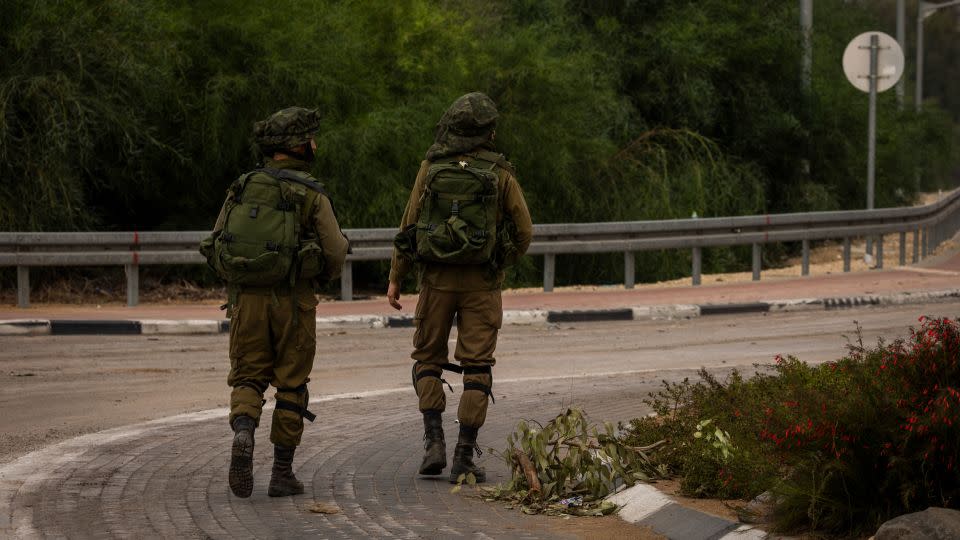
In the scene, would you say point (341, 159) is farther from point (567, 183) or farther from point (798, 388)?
point (798, 388)

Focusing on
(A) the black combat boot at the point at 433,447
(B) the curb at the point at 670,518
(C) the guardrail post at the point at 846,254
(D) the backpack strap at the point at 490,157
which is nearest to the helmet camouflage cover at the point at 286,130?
(D) the backpack strap at the point at 490,157

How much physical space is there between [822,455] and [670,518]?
93 cm

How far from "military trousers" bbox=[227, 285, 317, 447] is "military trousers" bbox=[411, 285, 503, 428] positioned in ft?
2.27

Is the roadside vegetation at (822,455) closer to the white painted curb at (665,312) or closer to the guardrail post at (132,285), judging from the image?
the white painted curb at (665,312)

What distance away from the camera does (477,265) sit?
7.93 meters

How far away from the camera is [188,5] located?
19.8 meters

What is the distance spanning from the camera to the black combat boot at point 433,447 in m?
7.84

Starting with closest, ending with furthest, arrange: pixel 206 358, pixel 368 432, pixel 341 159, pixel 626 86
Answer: pixel 368 432 < pixel 206 358 < pixel 341 159 < pixel 626 86

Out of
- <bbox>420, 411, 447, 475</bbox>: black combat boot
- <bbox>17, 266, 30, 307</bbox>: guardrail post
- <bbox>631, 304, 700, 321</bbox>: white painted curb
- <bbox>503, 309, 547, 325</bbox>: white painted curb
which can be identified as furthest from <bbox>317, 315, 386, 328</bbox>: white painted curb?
<bbox>420, 411, 447, 475</bbox>: black combat boot

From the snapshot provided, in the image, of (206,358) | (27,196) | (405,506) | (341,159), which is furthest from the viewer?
(341,159)

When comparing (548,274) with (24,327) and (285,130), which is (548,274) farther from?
(285,130)

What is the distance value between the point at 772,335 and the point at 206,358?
5454 millimetres

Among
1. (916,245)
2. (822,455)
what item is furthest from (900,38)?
(822,455)

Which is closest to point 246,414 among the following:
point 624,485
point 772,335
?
point 624,485
